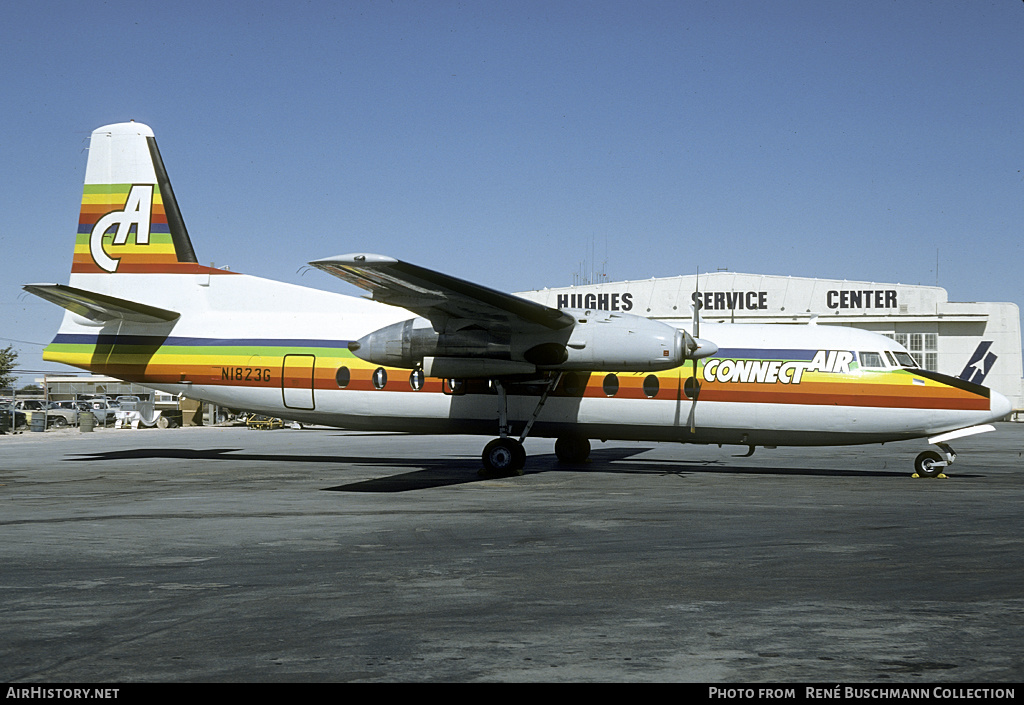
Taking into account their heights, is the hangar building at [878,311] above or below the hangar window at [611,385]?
above

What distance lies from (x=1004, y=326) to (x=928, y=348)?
5548 millimetres

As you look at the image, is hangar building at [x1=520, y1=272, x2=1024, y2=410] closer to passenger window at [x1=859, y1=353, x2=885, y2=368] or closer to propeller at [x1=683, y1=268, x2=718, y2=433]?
passenger window at [x1=859, y1=353, x2=885, y2=368]

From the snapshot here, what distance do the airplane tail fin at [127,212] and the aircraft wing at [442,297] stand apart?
7.33 m

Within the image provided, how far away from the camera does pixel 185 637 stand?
576 centimetres

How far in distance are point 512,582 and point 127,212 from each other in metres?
18.3

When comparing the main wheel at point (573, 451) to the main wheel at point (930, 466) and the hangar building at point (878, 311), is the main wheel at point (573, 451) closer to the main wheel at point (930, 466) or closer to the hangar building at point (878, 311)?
the main wheel at point (930, 466)

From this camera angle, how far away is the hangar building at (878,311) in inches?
2564

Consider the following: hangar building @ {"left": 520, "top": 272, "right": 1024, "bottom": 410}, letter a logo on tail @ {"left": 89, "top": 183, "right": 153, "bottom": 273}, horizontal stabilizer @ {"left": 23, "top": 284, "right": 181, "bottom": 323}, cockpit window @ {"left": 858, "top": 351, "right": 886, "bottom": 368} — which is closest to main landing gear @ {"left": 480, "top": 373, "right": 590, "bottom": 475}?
cockpit window @ {"left": 858, "top": 351, "right": 886, "bottom": 368}

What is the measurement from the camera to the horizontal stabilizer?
18922mm

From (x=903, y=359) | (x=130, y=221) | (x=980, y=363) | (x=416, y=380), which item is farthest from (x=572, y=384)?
(x=980, y=363)

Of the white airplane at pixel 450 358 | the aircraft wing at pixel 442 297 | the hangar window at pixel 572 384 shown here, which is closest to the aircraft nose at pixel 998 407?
the white airplane at pixel 450 358

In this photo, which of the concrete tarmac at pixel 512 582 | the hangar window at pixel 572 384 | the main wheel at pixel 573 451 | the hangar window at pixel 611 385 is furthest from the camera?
the main wheel at pixel 573 451

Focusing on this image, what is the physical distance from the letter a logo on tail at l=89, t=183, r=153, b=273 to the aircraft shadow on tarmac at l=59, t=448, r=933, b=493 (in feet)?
17.2
